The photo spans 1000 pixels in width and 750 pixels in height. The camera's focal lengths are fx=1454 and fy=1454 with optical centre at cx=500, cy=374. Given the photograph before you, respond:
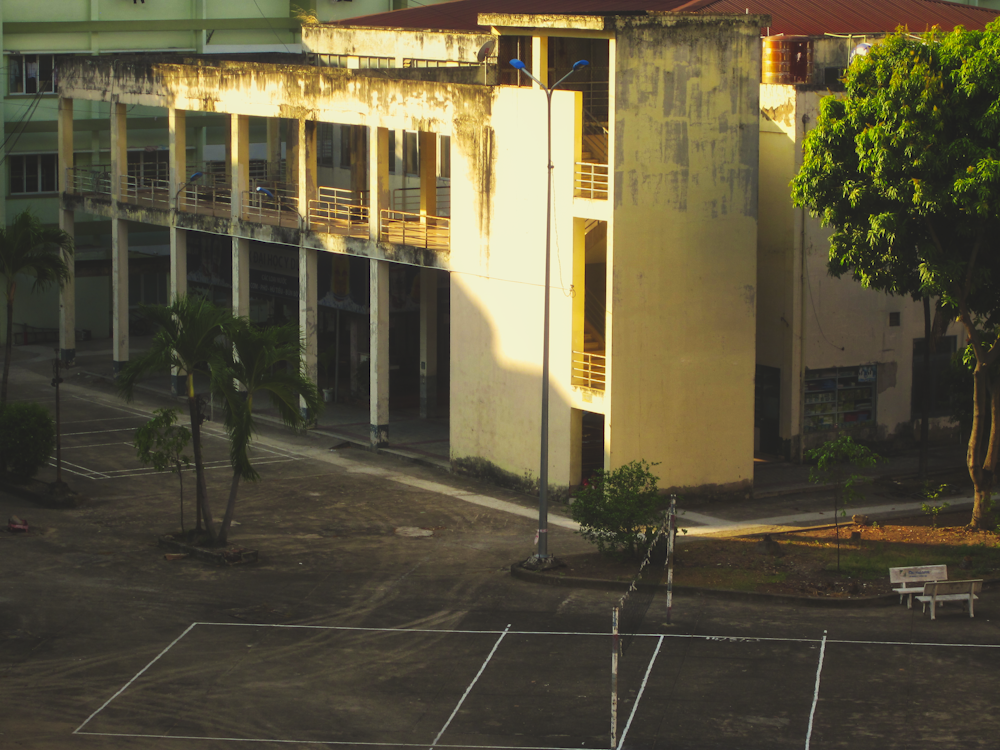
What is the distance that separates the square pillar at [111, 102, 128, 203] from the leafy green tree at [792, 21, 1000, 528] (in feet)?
83.7

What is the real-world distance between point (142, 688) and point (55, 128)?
36360 mm

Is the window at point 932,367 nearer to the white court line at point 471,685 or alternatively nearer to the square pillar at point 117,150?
the white court line at point 471,685

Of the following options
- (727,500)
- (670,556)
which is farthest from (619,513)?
(727,500)

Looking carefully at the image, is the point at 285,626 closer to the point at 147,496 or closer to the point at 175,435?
the point at 175,435

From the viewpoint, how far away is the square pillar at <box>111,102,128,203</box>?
4594 cm

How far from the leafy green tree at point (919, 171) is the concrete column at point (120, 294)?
25.3 m

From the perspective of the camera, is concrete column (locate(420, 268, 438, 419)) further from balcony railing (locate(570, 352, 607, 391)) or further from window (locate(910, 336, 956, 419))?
window (locate(910, 336, 956, 419))

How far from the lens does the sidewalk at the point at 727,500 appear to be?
3084 centimetres

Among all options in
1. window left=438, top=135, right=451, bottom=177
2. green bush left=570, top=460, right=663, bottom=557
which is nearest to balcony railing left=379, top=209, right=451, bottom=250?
window left=438, top=135, right=451, bottom=177

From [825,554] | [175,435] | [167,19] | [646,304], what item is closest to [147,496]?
[175,435]

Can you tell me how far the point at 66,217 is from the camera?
48312 mm

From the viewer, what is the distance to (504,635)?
23203 millimetres

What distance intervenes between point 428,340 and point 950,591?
65.4ft

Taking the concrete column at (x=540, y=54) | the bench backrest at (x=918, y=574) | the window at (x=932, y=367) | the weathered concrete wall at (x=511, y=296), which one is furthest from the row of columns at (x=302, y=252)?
the bench backrest at (x=918, y=574)
